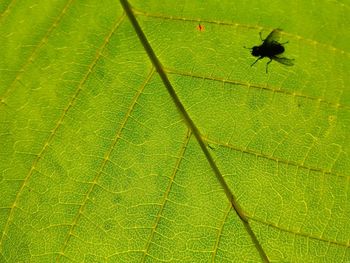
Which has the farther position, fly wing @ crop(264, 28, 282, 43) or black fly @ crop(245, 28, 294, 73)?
fly wing @ crop(264, 28, 282, 43)

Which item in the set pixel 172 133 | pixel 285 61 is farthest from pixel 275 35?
pixel 172 133

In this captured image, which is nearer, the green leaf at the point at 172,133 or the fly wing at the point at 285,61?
the green leaf at the point at 172,133

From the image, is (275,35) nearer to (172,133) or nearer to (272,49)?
(272,49)

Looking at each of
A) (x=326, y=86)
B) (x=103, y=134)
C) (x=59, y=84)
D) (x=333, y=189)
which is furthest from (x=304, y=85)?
(x=59, y=84)

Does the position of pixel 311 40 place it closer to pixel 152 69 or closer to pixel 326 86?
pixel 326 86

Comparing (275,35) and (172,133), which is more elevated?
(275,35)
